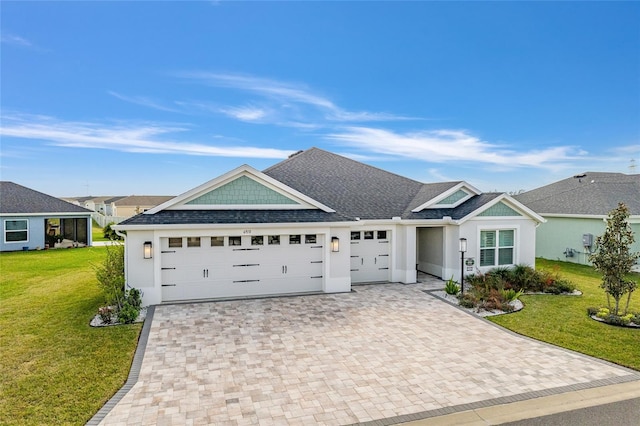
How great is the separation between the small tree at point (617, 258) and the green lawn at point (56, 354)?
40.6 feet

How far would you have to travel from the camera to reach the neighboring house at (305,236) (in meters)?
12.2

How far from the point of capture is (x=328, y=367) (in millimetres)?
7508

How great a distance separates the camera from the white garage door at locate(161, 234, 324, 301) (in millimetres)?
12312

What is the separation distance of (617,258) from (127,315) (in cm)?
1361

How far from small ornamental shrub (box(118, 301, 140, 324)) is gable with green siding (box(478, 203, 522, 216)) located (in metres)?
13.0

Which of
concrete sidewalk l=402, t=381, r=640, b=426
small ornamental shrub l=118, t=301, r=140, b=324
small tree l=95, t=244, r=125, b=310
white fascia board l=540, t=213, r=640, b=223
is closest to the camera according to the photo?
concrete sidewalk l=402, t=381, r=640, b=426

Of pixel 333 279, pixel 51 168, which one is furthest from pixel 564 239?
pixel 51 168

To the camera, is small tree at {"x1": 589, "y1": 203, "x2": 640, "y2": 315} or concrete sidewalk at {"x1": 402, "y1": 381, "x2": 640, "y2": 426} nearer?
concrete sidewalk at {"x1": 402, "y1": 381, "x2": 640, "y2": 426}

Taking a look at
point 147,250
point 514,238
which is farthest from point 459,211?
point 147,250

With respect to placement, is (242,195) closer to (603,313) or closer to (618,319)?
(603,313)

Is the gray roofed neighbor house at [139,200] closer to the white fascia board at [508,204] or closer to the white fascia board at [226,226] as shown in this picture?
the white fascia board at [226,226]

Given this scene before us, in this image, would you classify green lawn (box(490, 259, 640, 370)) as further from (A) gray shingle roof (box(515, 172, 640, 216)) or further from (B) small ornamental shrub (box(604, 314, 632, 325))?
(A) gray shingle roof (box(515, 172, 640, 216))

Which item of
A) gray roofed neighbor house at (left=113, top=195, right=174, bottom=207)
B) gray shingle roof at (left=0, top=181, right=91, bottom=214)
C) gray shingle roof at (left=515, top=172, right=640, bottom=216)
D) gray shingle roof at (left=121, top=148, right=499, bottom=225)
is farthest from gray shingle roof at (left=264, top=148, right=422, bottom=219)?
gray roofed neighbor house at (left=113, top=195, right=174, bottom=207)

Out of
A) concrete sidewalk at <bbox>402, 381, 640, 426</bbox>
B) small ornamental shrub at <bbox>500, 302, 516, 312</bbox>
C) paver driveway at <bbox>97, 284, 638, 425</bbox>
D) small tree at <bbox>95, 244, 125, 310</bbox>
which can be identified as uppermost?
small tree at <bbox>95, 244, 125, 310</bbox>
